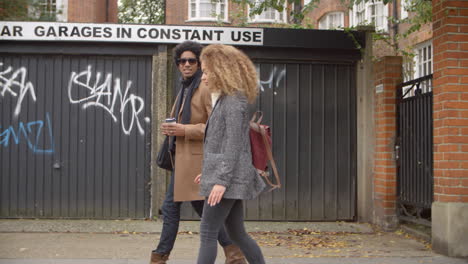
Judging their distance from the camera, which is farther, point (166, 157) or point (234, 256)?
point (166, 157)

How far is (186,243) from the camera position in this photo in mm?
6176

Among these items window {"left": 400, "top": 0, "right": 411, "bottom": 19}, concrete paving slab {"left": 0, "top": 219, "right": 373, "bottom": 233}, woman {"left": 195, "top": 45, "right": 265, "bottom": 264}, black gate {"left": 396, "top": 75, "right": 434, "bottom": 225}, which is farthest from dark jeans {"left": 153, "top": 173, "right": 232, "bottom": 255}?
window {"left": 400, "top": 0, "right": 411, "bottom": 19}

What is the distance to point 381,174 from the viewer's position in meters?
7.20

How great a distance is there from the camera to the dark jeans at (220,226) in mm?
3646

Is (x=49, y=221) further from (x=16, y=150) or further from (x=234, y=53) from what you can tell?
(x=234, y=53)

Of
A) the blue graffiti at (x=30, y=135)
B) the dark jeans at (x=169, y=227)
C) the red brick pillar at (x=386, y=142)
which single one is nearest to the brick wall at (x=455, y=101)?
the red brick pillar at (x=386, y=142)

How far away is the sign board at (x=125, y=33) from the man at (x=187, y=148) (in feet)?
8.94

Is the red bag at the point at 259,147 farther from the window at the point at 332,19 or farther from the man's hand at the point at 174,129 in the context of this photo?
the window at the point at 332,19

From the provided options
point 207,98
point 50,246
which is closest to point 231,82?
point 207,98

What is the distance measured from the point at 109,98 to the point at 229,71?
4136 mm

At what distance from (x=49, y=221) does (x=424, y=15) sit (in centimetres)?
598

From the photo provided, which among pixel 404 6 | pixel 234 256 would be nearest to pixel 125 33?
pixel 234 256

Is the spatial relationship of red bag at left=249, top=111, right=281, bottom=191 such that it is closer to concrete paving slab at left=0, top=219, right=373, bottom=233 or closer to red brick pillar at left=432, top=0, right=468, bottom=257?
red brick pillar at left=432, top=0, right=468, bottom=257

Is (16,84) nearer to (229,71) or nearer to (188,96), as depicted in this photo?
(188,96)
